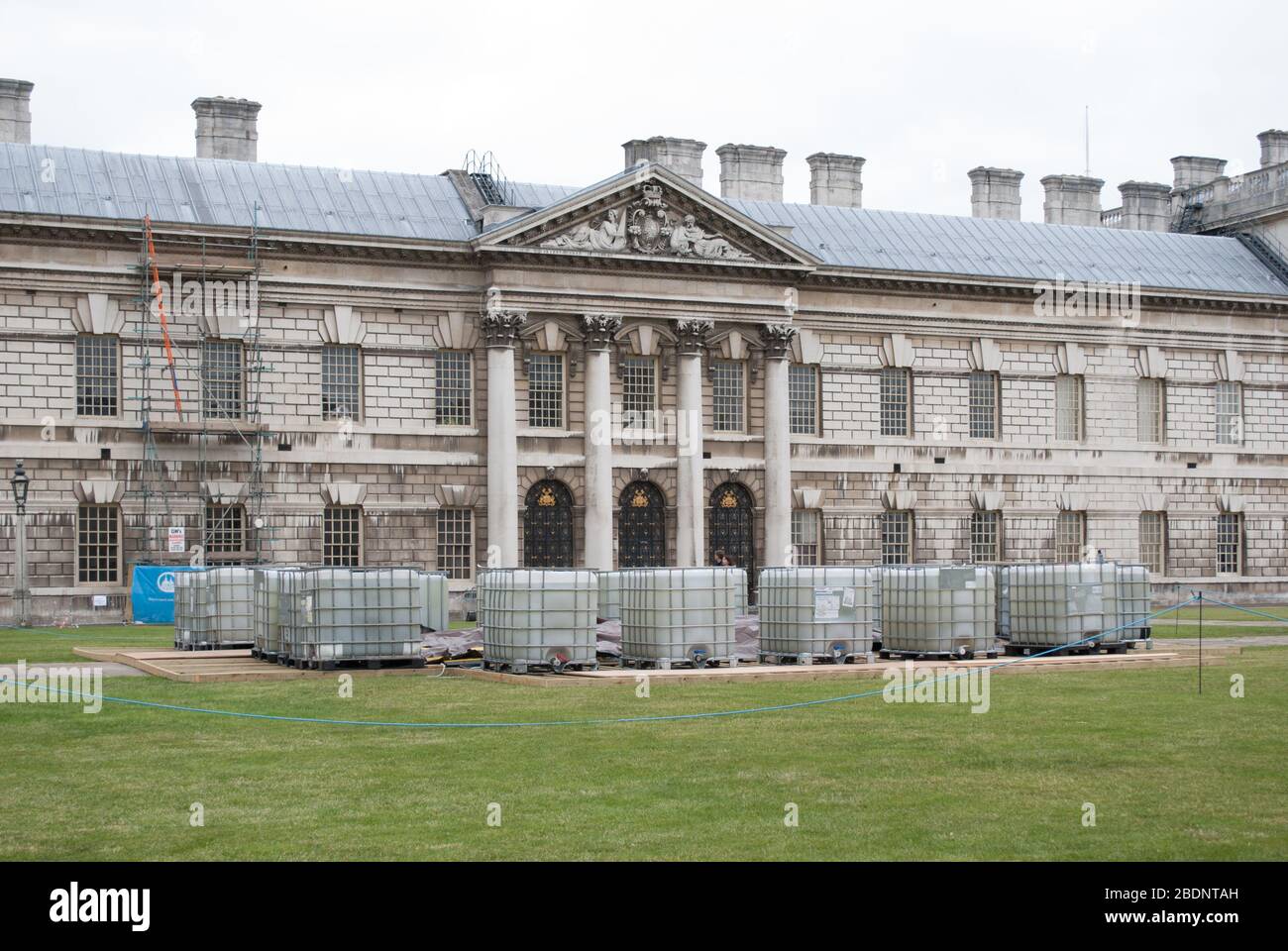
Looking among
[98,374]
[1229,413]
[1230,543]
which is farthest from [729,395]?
[1230,543]

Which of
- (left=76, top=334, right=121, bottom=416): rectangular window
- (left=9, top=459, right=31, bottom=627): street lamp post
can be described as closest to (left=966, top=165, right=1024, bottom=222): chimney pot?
(left=76, top=334, right=121, bottom=416): rectangular window

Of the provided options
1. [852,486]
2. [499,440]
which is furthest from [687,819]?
[852,486]

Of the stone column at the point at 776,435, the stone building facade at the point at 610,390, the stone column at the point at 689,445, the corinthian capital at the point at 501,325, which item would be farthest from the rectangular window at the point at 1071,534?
the corinthian capital at the point at 501,325

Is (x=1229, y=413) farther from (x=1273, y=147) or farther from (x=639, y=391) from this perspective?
(x=639, y=391)

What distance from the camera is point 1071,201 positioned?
222 feet

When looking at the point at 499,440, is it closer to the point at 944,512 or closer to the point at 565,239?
the point at 565,239

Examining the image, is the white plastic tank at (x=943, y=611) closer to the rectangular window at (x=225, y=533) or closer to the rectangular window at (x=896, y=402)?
the rectangular window at (x=225, y=533)

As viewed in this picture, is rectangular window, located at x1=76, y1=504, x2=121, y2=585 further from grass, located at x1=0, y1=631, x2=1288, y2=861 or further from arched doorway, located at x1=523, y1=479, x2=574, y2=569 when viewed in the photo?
→ grass, located at x1=0, y1=631, x2=1288, y2=861

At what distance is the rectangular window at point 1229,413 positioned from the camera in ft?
199

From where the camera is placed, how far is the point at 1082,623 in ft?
107

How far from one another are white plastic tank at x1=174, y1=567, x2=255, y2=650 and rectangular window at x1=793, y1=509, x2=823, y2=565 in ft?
75.8

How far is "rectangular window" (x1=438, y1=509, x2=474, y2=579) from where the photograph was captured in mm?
49875

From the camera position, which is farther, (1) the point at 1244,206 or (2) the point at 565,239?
(1) the point at 1244,206
